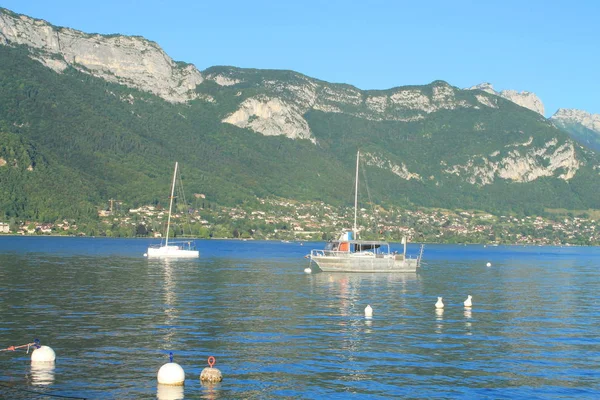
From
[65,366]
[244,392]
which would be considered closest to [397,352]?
[244,392]

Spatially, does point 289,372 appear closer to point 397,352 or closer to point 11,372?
point 397,352

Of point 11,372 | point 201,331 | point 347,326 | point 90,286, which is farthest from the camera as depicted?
point 90,286

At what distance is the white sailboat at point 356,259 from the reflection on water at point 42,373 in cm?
7516

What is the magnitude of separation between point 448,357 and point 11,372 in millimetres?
24006

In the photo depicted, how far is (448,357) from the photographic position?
44.0 m

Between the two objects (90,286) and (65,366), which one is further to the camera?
(90,286)

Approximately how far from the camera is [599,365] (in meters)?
42.9

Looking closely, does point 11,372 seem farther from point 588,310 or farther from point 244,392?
point 588,310

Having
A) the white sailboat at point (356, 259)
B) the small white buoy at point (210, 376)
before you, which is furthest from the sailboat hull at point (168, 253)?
the small white buoy at point (210, 376)

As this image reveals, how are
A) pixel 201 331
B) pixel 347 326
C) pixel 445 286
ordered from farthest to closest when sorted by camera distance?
pixel 445 286 < pixel 347 326 < pixel 201 331

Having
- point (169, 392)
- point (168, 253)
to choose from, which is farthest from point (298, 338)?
point (168, 253)

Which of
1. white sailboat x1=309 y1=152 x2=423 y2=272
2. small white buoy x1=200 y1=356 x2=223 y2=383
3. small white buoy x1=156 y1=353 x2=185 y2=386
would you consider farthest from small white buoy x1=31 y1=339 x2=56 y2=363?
white sailboat x1=309 y1=152 x2=423 y2=272

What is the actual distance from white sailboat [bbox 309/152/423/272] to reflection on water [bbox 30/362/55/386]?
2959 inches

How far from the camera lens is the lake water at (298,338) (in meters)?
36.1
